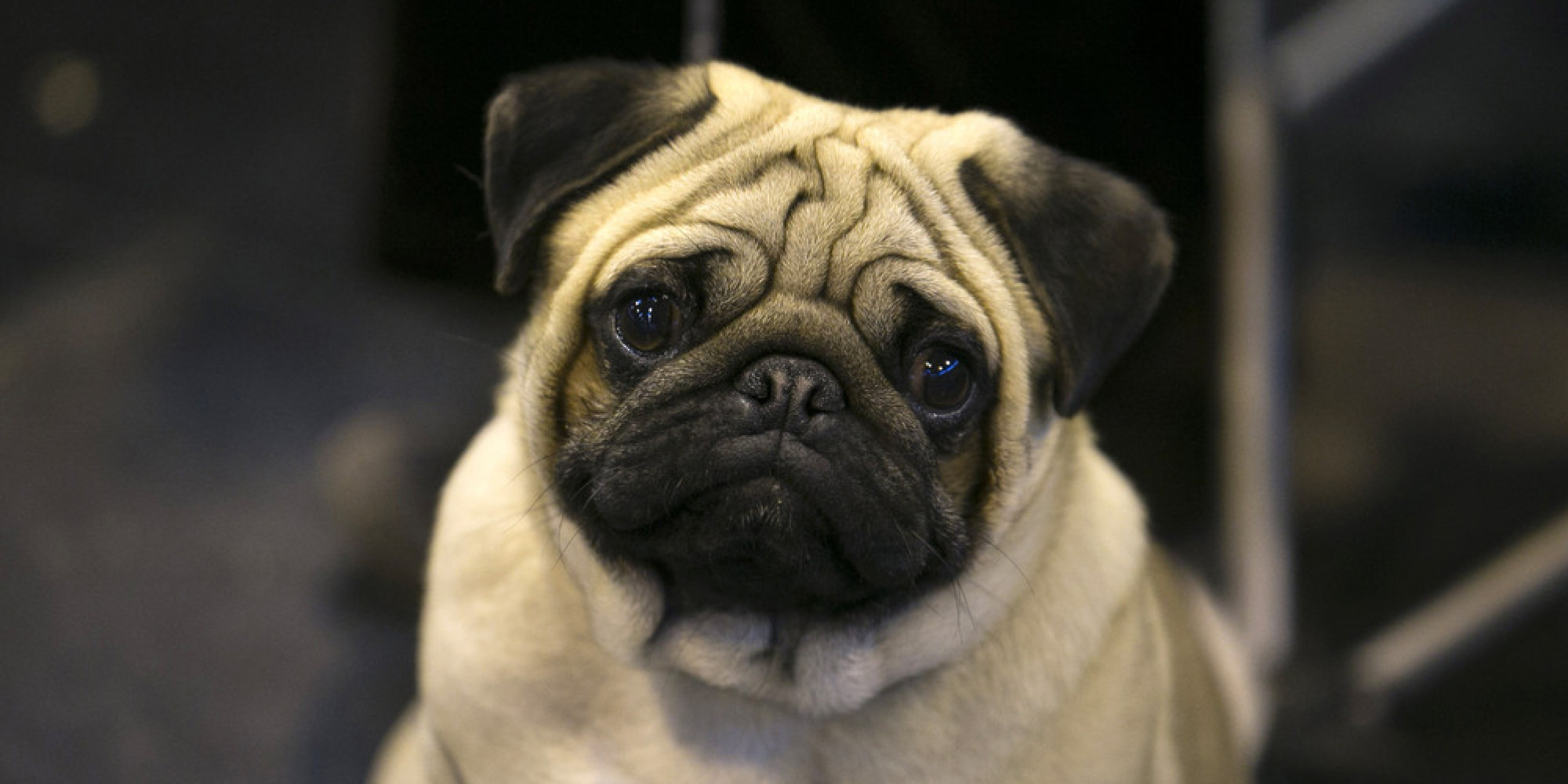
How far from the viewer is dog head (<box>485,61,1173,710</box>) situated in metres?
1.20

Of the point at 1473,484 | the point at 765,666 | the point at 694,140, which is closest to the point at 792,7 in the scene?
the point at 694,140

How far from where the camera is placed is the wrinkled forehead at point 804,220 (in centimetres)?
123

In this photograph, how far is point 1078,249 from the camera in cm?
131

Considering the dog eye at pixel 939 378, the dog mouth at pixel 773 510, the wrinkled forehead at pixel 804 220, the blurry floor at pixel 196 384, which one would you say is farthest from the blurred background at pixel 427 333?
the dog mouth at pixel 773 510

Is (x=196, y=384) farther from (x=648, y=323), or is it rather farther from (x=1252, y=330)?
(x=1252, y=330)

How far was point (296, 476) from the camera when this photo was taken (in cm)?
235

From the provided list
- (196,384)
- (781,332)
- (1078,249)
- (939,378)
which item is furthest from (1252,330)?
(196,384)

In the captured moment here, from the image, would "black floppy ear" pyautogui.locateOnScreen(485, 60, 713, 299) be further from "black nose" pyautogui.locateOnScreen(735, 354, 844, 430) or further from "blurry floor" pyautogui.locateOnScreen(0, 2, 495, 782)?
"blurry floor" pyautogui.locateOnScreen(0, 2, 495, 782)

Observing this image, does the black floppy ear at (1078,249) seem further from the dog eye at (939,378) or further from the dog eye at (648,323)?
the dog eye at (648,323)

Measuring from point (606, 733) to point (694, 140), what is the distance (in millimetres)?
620

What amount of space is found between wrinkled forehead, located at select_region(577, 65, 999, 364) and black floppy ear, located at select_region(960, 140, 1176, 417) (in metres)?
0.04

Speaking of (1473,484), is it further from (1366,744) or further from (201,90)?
(201,90)

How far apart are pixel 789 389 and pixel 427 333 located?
1.60 m

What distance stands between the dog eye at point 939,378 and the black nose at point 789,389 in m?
0.08
